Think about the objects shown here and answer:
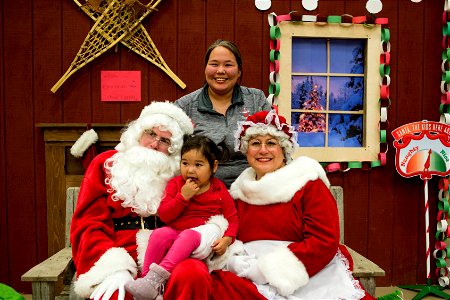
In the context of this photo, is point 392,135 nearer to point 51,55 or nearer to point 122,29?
point 122,29

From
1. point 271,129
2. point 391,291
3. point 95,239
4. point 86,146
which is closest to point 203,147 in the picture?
point 271,129

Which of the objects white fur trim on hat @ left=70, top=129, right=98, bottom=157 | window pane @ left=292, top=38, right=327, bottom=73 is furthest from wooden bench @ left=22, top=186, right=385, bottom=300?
window pane @ left=292, top=38, right=327, bottom=73

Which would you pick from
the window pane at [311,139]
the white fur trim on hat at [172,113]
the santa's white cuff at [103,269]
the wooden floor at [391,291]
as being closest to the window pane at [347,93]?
the window pane at [311,139]

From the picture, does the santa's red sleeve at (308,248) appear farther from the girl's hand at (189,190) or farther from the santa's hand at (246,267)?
the girl's hand at (189,190)

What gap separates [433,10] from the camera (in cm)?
347

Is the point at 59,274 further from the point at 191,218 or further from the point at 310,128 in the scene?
the point at 310,128

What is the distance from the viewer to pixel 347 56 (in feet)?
11.5

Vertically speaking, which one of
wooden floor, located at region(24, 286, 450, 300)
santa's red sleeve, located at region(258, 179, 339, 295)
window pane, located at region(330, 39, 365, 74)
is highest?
window pane, located at region(330, 39, 365, 74)

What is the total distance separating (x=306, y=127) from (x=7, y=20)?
247 cm

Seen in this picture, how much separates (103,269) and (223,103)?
3.62 feet

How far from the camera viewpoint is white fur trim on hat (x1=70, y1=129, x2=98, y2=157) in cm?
311

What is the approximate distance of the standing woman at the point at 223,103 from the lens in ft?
7.56

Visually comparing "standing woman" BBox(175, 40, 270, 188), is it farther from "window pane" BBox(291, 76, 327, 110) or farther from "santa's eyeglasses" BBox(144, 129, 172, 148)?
"window pane" BBox(291, 76, 327, 110)

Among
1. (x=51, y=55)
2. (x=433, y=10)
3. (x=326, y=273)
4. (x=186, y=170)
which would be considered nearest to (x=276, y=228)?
(x=326, y=273)
